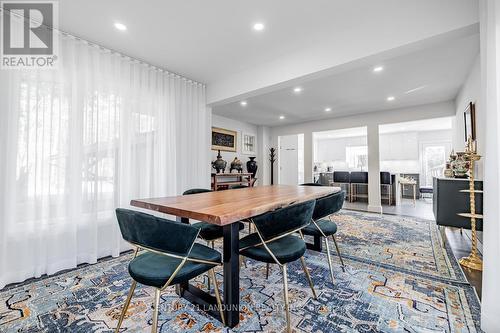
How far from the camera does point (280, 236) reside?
59.1 inches

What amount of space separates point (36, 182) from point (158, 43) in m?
1.94

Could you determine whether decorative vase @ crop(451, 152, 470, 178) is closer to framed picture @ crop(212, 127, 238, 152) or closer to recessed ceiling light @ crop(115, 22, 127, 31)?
recessed ceiling light @ crop(115, 22, 127, 31)

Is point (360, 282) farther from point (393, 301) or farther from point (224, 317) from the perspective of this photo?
point (224, 317)

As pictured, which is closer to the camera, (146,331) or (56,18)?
(146,331)

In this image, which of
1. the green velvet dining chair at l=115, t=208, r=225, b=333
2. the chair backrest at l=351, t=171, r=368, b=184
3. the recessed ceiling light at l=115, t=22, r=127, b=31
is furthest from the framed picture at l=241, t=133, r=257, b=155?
the green velvet dining chair at l=115, t=208, r=225, b=333

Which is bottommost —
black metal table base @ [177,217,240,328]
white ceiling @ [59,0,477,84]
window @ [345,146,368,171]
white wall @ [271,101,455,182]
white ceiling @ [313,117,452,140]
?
black metal table base @ [177,217,240,328]

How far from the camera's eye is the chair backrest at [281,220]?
4.69 feet

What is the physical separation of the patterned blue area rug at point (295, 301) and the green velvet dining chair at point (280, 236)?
37 centimetres

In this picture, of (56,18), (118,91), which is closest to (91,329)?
(118,91)

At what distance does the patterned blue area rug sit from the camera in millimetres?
1455

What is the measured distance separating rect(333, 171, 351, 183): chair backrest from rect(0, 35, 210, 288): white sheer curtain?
18.1 ft

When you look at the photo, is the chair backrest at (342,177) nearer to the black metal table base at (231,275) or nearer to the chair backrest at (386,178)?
the chair backrest at (386,178)

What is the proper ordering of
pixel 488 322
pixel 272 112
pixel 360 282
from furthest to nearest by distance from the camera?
pixel 272 112 → pixel 360 282 → pixel 488 322

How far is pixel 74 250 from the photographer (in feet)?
7.73
